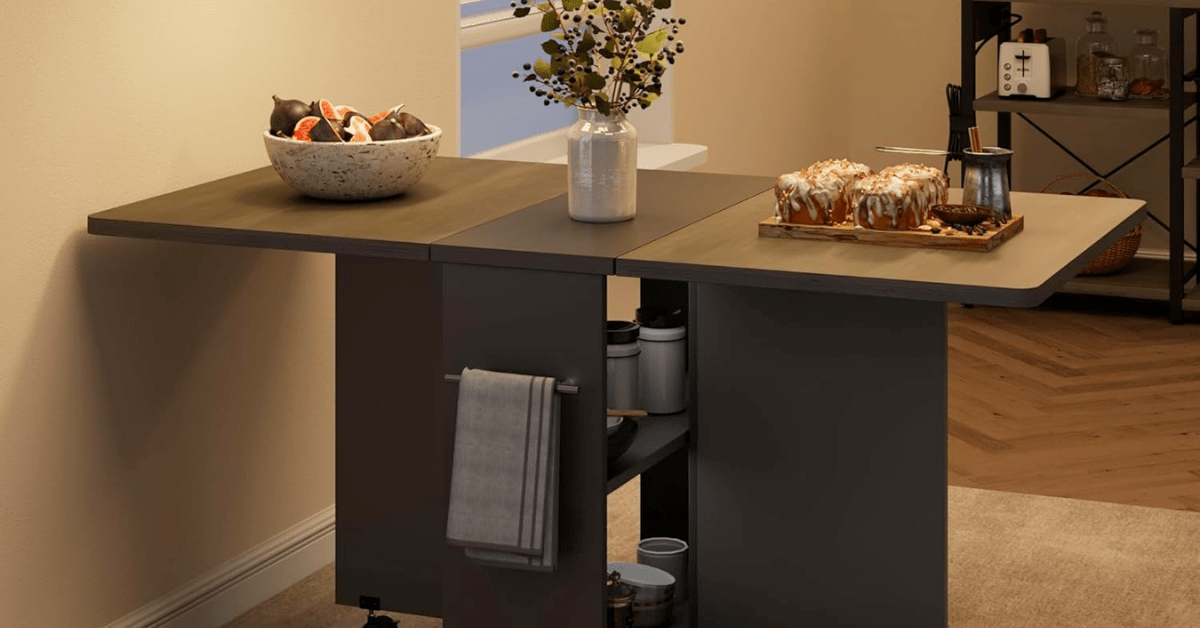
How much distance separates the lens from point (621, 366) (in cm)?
301

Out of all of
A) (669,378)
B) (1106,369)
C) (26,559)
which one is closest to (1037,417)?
(1106,369)

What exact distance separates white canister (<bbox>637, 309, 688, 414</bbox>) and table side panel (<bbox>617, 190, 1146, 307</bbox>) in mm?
374

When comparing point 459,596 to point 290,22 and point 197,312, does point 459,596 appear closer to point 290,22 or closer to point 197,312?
point 197,312

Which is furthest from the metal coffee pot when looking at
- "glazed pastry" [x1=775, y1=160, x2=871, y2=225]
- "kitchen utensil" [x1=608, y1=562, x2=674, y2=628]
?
"kitchen utensil" [x1=608, y1=562, x2=674, y2=628]

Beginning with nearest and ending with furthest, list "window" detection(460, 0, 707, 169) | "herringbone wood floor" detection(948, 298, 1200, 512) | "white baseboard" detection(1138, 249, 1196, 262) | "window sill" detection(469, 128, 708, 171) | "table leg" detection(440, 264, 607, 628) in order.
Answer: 1. "table leg" detection(440, 264, 607, 628)
2. "herringbone wood floor" detection(948, 298, 1200, 512)
3. "window" detection(460, 0, 707, 169)
4. "window sill" detection(469, 128, 708, 171)
5. "white baseboard" detection(1138, 249, 1196, 262)

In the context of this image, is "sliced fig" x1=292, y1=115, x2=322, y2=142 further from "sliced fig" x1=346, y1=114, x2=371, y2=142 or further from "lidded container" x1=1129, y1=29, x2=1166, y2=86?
"lidded container" x1=1129, y1=29, x2=1166, y2=86

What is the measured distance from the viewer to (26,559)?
2885mm

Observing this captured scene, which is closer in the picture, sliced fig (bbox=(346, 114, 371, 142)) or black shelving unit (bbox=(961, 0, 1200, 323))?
sliced fig (bbox=(346, 114, 371, 142))

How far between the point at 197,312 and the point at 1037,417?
2.44 metres

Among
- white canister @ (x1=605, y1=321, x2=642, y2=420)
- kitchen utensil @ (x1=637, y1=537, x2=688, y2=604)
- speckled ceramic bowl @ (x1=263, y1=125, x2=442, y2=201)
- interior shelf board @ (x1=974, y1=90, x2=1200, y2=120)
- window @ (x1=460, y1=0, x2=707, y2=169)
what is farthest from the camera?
interior shelf board @ (x1=974, y1=90, x2=1200, y2=120)

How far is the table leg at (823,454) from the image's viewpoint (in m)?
2.78

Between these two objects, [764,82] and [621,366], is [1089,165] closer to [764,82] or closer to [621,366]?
[764,82]

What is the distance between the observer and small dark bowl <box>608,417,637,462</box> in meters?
2.84

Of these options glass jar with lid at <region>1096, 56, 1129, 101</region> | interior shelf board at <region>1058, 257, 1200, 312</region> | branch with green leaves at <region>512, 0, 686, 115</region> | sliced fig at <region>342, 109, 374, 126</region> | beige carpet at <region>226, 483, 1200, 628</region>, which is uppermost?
glass jar with lid at <region>1096, 56, 1129, 101</region>
